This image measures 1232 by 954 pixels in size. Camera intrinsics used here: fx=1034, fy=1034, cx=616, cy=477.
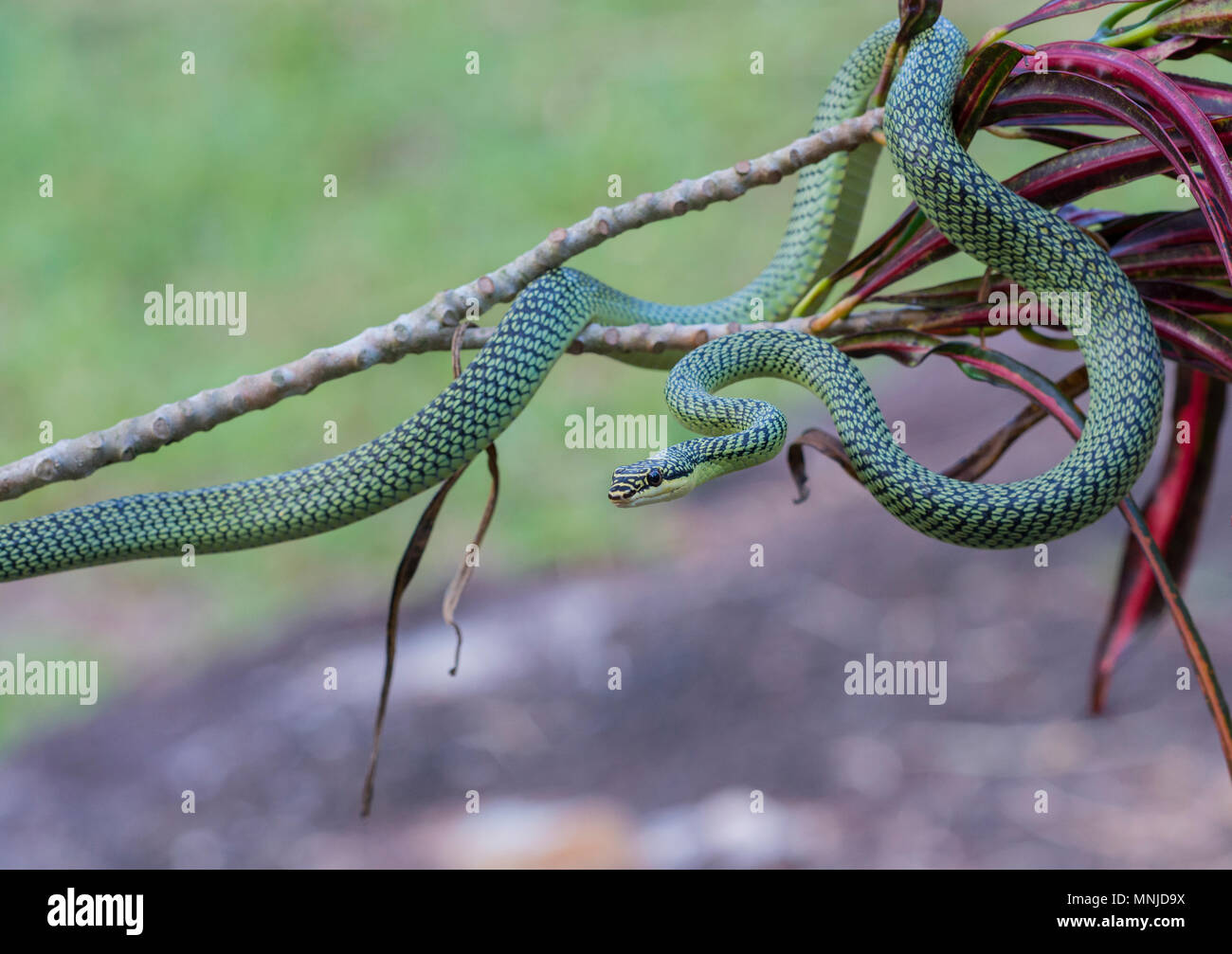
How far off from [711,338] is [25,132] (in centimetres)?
712

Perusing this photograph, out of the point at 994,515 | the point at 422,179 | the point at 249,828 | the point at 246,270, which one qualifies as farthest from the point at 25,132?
the point at 994,515

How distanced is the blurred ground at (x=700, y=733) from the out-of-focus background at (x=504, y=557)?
2cm

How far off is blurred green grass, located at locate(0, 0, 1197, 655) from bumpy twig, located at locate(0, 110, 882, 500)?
3.85 meters

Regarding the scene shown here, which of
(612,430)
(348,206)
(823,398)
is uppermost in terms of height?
(348,206)

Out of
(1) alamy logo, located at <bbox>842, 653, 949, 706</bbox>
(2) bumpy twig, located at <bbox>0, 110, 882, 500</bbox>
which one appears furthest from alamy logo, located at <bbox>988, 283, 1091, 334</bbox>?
(1) alamy logo, located at <bbox>842, 653, 949, 706</bbox>

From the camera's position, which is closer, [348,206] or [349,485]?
[349,485]

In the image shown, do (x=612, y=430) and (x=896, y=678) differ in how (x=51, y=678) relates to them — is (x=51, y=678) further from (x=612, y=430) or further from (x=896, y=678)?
(x=896, y=678)

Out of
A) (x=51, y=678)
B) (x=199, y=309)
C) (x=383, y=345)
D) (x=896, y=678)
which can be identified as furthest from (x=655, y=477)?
(x=199, y=309)

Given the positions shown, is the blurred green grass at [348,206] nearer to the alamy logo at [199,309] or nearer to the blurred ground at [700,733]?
the alamy logo at [199,309]

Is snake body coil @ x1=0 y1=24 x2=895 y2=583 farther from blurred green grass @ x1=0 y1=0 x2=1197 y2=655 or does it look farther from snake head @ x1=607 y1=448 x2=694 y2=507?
blurred green grass @ x1=0 y1=0 x2=1197 y2=655

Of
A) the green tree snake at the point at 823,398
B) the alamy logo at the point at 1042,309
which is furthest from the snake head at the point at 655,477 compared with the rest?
the alamy logo at the point at 1042,309

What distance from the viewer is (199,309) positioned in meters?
6.76

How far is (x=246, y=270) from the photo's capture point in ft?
23.0

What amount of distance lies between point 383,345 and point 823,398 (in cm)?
84
